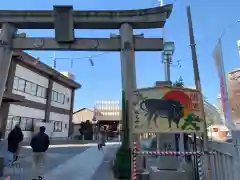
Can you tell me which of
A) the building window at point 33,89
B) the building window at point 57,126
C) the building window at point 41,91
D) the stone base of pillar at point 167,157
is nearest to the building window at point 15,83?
the building window at point 33,89

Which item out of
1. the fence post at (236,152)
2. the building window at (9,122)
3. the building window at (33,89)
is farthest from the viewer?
the building window at (33,89)

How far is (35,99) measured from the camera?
31484mm

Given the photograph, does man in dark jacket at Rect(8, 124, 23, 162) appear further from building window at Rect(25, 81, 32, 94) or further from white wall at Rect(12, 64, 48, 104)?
building window at Rect(25, 81, 32, 94)

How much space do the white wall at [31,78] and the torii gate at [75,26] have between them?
54.3 ft

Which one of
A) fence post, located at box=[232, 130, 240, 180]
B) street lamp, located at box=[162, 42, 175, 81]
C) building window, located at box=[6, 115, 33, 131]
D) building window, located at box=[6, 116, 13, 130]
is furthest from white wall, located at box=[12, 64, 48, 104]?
fence post, located at box=[232, 130, 240, 180]

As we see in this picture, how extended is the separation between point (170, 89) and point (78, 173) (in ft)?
17.5

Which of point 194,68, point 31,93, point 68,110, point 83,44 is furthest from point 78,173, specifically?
point 68,110

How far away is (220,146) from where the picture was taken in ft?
21.1

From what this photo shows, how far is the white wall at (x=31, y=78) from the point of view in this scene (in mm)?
27688

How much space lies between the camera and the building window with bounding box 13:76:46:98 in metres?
27.5

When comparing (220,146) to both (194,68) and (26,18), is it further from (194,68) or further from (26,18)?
(26,18)

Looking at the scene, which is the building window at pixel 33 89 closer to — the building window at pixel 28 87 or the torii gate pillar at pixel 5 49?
the building window at pixel 28 87

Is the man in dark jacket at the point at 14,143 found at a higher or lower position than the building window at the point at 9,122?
lower

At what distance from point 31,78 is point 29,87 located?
1.07 metres
